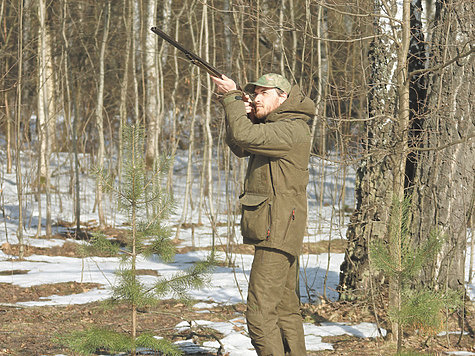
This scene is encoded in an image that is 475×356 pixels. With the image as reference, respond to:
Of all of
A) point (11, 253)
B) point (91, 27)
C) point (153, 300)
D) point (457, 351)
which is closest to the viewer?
point (153, 300)

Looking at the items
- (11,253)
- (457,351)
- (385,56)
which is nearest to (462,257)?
(457,351)

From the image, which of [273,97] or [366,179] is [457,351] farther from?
[273,97]

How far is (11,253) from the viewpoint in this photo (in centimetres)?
812

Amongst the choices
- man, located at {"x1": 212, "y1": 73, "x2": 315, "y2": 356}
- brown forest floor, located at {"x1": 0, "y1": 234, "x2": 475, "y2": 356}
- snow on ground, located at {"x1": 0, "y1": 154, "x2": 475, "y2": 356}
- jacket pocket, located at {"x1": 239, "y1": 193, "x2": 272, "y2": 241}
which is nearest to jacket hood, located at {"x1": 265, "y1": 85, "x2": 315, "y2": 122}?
man, located at {"x1": 212, "y1": 73, "x2": 315, "y2": 356}

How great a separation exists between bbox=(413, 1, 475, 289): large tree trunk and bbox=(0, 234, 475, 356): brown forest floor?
1.77 ft

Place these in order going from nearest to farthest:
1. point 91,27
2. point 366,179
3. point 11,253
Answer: point 366,179, point 11,253, point 91,27

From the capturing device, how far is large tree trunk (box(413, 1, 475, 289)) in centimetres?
505

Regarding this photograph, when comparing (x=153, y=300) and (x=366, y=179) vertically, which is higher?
(x=366, y=179)

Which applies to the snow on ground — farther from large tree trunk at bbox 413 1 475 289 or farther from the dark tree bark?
large tree trunk at bbox 413 1 475 289

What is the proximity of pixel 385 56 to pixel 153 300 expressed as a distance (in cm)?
300

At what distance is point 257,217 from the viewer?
3371 mm

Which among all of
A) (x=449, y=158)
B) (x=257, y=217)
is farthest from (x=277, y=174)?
(x=449, y=158)

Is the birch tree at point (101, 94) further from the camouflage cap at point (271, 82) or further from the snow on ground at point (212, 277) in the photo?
the camouflage cap at point (271, 82)


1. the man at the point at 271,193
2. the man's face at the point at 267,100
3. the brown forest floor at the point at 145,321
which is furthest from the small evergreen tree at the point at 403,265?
the man's face at the point at 267,100
